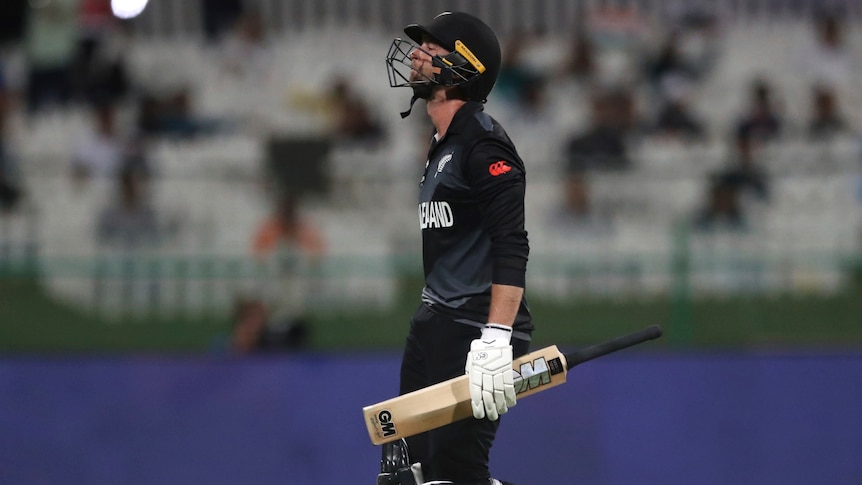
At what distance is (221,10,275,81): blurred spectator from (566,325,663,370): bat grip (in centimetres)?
725

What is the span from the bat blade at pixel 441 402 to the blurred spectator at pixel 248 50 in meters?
7.18

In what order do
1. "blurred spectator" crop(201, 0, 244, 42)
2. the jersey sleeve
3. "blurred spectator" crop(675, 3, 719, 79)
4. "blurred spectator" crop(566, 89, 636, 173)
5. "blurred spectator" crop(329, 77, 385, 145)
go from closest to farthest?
the jersey sleeve < "blurred spectator" crop(566, 89, 636, 173) < "blurred spectator" crop(329, 77, 385, 145) < "blurred spectator" crop(675, 3, 719, 79) < "blurred spectator" crop(201, 0, 244, 42)

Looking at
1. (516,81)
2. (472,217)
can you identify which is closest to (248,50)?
(516,81)

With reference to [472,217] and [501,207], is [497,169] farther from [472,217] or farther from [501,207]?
[472,217]

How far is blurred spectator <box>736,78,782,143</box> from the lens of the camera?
32.0 feet

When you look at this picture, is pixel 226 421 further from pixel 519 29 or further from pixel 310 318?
pixel 519 29

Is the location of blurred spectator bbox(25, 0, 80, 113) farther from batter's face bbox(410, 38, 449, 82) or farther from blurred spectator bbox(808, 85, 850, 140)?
batter's face bbox(410, 38, 449, 82)

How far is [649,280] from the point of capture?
7090 mm

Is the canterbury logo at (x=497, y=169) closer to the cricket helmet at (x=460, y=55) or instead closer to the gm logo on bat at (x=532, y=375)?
the cricket helmet at (x=460, y=55)

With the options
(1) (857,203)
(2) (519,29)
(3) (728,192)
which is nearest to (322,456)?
(3) (728,192)

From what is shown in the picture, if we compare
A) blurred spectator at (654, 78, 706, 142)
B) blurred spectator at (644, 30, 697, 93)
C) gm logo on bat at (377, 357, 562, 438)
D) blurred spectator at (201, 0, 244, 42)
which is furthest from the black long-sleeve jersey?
blurred spectator at (201, 0, 244, 42)

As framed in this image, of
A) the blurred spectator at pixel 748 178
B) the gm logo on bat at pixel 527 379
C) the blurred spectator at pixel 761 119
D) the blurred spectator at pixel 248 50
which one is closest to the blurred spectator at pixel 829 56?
the blurred spectator at pixel 761 119

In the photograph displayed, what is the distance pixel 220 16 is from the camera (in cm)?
1141

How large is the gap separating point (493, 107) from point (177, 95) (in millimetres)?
2798
